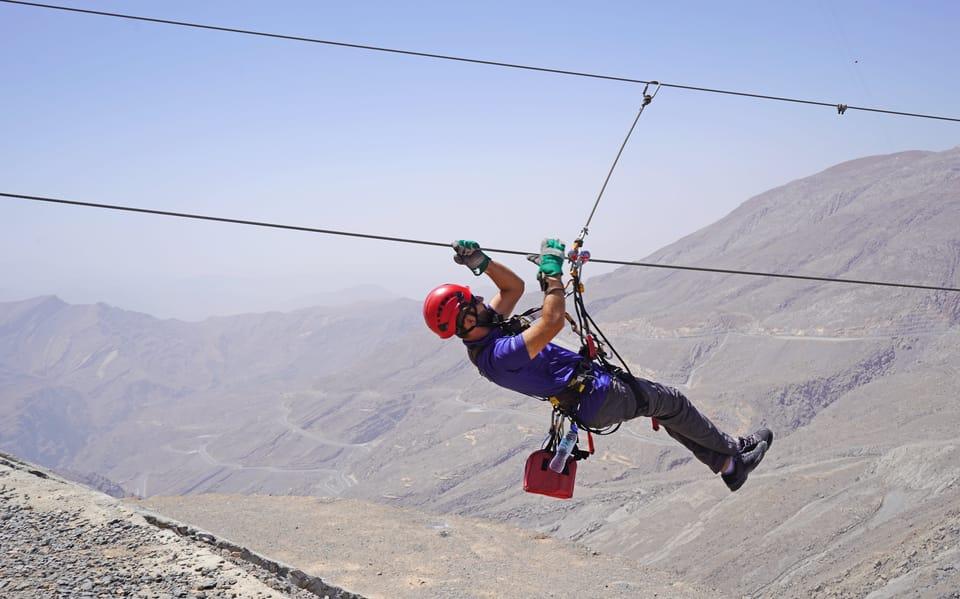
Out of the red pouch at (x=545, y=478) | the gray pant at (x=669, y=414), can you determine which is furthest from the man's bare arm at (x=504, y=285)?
the red pouch at (x=545, y=478)

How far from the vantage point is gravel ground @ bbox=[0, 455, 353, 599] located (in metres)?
6.34

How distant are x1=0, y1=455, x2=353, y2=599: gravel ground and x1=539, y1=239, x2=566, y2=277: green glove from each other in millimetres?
3814

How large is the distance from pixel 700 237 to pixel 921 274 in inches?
2939

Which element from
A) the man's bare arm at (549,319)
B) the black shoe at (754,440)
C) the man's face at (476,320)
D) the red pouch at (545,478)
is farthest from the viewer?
the black shoe at (754,440)

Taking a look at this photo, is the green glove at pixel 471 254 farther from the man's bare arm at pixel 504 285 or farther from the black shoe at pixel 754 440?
the black shoe at pixel 754 440

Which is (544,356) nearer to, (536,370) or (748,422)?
(536,370)

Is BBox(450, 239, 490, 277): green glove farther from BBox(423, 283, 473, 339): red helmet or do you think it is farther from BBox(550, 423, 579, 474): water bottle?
BBox(550, 423, 579, 474): water bottle

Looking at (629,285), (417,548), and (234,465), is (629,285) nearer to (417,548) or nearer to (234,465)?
(234,465)

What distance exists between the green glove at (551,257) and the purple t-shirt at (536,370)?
1.97ft

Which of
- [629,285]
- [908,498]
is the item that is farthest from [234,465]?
[908,498]

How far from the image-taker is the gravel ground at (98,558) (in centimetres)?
634

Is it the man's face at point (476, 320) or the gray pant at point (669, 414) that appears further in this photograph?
the gray pant at point (669, 414)

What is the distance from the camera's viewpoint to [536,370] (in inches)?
245

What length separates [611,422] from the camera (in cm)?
634
